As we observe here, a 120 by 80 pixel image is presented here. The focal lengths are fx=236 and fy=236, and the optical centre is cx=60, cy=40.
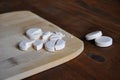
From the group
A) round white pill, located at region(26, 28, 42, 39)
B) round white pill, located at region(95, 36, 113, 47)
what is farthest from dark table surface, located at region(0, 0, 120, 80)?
round white pill, located at region(26, 28, 42, 39)

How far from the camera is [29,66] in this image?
25.8 inches

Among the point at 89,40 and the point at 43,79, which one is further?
the point at 89,40

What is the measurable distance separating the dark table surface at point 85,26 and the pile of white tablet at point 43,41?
65 millimetres

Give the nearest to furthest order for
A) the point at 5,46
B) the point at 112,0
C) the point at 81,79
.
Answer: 1. the point at 81,79
2. the point at 5,46
3. the point at 112,0

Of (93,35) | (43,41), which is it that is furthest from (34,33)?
(93,35)

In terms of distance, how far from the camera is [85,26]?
0.88 m

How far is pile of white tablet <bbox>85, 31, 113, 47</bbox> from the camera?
74 centimetres

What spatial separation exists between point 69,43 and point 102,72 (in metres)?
0.16

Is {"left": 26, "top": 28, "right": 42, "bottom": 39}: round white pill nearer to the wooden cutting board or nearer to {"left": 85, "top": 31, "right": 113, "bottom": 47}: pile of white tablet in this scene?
the wooden cutting board

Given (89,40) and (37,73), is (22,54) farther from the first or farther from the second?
(89,40)

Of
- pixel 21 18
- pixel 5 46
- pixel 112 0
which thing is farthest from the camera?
pixel 112 0

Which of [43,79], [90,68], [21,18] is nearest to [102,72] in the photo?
[90,68]

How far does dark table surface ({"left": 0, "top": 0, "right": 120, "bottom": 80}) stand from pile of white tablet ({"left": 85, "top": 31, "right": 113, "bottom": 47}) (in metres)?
0.01

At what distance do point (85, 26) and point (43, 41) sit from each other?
0.21 meters
